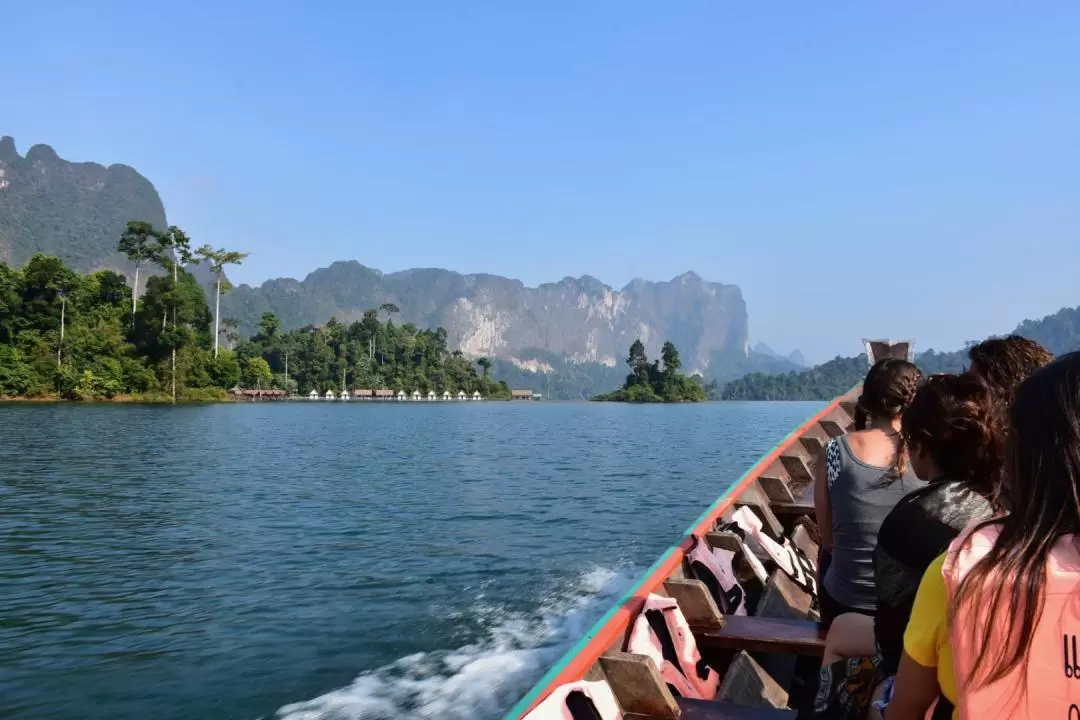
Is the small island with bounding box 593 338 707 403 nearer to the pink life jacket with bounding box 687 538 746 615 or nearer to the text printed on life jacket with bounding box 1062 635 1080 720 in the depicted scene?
the pink life jacket with bounding box 687 538 746 615

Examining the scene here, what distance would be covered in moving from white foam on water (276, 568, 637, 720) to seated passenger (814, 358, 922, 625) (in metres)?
3.86

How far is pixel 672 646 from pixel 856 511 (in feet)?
4.19

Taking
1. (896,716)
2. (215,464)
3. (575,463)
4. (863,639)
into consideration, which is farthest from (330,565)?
(575,463)

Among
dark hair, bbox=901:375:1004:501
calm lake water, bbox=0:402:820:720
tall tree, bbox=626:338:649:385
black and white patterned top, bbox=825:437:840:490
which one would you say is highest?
tall tree, bbox=626:338:649:385

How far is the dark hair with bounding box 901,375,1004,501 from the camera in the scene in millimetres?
2408

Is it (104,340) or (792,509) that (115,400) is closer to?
(104,340)

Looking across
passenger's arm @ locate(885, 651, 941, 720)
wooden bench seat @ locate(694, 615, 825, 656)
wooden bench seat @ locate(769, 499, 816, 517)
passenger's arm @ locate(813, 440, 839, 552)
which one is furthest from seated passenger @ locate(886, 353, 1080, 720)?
wooden bench seat @ locate(769, 499, 816, 517)

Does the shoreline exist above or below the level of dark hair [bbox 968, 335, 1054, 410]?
below

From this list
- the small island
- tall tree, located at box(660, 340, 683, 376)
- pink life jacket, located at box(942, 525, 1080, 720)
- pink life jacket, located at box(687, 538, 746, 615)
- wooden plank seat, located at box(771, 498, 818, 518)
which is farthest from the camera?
the small island

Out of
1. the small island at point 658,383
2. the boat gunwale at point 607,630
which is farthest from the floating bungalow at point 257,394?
the boat gunwale at point 607,630

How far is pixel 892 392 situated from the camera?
347cm

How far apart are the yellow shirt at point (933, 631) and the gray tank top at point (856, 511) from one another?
5.96 feet

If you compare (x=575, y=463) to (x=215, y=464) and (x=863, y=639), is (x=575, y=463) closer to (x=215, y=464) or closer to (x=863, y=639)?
(x=215, y=464)

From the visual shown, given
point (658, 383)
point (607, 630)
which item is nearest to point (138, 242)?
point (658, 383)
